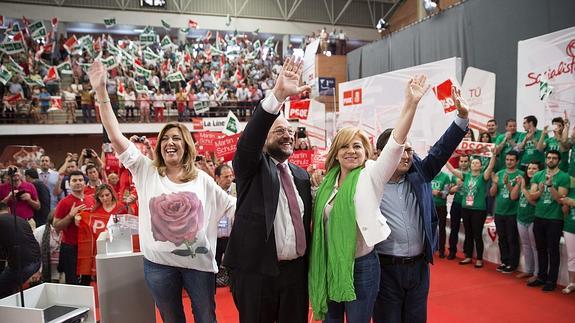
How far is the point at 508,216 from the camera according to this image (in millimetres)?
5266

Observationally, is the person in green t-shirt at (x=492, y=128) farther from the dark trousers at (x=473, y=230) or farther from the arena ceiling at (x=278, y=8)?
the arena ceiling at (x=278, y=8)

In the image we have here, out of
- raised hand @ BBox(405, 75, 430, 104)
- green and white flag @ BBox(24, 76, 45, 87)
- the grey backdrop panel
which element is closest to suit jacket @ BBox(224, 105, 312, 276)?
raised hand @ BBox(405, 75, 430, 104)

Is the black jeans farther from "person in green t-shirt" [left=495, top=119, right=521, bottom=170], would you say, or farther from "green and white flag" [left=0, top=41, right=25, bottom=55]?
"green and white flag" [left=0, top=41, right=25, bottom=55]

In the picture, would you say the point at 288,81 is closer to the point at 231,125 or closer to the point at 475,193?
the point at 475,193

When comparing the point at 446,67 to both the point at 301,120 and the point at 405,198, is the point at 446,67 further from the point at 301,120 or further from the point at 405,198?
the point at 405,198

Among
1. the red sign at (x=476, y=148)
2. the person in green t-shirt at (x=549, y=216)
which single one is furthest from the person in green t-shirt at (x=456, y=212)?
the person in green t-shirt at (x=549, y=216)

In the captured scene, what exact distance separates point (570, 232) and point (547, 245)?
35 cm

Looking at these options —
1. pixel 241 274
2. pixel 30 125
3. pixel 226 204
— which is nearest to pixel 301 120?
pixel 226 204

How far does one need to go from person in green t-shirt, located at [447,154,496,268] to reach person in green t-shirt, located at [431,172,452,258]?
0.27m

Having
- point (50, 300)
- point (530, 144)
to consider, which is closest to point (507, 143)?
point (530, 144)

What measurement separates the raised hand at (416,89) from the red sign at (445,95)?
17.7ft

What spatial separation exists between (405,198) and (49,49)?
53.0ft

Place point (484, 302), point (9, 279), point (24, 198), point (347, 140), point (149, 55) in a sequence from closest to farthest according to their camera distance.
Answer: point (347, 140) → point (9, 279) → point (484, 302) → point (24, 198) → point (149, 55)

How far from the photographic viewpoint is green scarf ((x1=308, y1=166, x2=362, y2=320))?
1.95 meters
